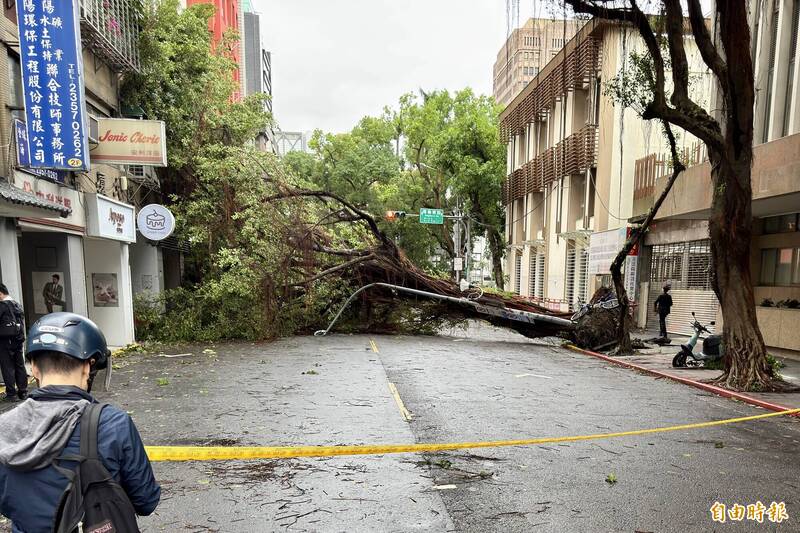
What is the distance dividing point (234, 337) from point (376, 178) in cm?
2334

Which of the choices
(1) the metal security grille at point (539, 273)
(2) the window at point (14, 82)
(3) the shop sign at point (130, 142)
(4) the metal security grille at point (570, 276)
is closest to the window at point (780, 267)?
(4) the metal security grille at point (570, 276)

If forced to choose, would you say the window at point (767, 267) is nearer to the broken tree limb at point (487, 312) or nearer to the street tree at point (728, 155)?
the broken tree limb at point (487, 312)

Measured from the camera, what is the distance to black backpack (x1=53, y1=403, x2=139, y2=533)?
5.29ft

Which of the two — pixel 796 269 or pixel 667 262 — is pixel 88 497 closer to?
pixel 796 269

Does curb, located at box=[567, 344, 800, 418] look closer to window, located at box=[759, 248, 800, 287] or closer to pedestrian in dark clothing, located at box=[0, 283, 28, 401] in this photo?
window, located at box=[759, 248, 800, 287]

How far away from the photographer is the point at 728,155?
8234 mm

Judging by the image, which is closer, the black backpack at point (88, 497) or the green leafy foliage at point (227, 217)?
the black backpack at point (88, 497)

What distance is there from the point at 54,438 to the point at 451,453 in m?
3.88

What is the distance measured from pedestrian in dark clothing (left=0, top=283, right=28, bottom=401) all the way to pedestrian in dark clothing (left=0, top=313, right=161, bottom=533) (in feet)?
21.7

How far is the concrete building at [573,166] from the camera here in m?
18.4

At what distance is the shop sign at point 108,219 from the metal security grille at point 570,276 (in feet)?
60.1

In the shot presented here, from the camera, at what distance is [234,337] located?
13828 millimetres

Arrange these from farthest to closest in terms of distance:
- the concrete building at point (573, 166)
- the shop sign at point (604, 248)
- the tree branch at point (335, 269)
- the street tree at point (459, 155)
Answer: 1. the street tree at point (459, 155)
2. the concrete building at point (573, 166)
3. the shop sign at point (604, 248)
4. the tree branch at point (335, 269)

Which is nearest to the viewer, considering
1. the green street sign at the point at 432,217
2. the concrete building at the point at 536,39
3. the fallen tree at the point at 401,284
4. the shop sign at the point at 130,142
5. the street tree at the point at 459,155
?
the concrete building at the point at 536,39
